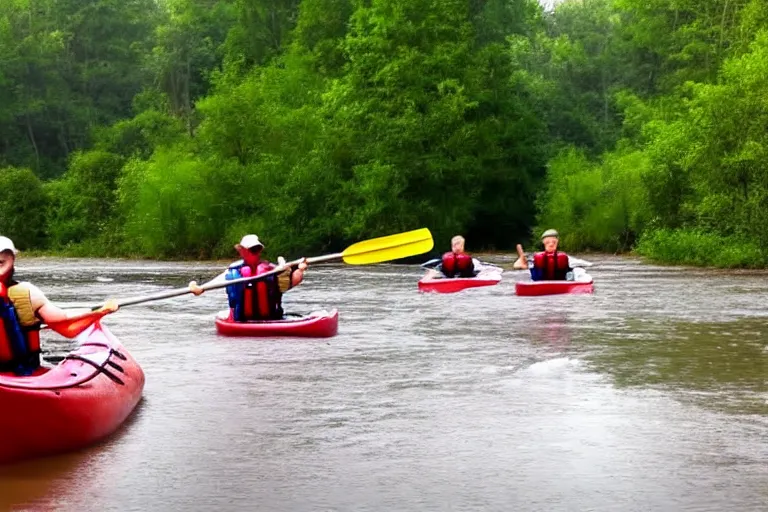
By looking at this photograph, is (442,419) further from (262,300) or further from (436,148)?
(436,148)

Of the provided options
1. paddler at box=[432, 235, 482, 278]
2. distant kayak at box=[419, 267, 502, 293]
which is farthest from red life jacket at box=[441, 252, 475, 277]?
distant kayak at box=[419, 267, 502, 293]

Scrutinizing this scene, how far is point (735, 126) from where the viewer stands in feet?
83.9

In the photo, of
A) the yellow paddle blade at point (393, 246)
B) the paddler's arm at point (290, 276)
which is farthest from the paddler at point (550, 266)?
the paddler's arm at point (290, 276)

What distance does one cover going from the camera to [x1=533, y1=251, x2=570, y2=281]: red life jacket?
55.5ft

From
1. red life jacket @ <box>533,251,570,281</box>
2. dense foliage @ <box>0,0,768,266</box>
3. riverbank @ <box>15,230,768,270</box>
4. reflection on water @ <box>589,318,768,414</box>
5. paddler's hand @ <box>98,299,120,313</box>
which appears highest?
dense foliage @ <box>0,0,768,266</box>

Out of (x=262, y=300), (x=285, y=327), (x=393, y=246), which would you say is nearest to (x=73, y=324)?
(x=285, y=327)

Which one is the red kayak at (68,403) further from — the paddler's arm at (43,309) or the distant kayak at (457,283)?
the distant kayak at (457,283)

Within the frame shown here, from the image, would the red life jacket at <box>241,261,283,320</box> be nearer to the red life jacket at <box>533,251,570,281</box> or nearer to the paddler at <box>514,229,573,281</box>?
the paddler at <box>514,229,573,281</box>

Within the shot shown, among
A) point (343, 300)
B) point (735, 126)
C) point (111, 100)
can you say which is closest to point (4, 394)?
point (343, 300)

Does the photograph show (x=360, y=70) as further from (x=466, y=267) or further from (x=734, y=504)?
(x=734, y=504)

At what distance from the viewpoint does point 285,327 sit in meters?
11.8

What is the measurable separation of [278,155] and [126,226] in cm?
542

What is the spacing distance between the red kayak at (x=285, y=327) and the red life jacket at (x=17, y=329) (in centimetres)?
456

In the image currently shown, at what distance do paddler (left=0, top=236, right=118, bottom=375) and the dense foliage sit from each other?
786 inches
